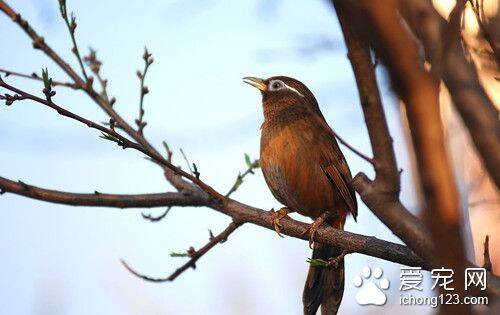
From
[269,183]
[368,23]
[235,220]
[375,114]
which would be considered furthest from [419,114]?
[269,183]

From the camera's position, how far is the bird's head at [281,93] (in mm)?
6125

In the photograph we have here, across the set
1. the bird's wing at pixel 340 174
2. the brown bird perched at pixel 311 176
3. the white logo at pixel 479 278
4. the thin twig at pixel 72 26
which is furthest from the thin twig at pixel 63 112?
the bird's wing at pixel 340 174

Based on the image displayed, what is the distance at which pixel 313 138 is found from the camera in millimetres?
5508

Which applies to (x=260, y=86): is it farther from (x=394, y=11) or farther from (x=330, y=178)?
(x=394, y=11)

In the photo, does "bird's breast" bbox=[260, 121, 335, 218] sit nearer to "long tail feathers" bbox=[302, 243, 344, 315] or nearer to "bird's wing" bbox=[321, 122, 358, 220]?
"bird's wing" bbox=[321, 122, 358, 220]

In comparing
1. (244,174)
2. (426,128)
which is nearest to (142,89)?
(244,174)

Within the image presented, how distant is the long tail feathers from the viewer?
194 inches

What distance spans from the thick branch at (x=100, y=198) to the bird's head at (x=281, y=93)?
174 cm

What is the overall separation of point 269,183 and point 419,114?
379 centimetres

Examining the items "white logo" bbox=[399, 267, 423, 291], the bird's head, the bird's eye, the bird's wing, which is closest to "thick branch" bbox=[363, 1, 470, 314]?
"white logo" bbox=[399, 267, 423, 291]

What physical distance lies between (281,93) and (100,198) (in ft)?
8.42

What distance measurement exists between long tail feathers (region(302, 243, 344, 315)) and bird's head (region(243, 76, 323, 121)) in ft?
5.07

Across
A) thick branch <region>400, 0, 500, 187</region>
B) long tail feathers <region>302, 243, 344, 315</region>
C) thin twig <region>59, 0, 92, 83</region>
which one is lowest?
thick branch <region>400, 0, 500, 187</region>

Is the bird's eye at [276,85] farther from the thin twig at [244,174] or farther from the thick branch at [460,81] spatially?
the thick branch at [460,81]
